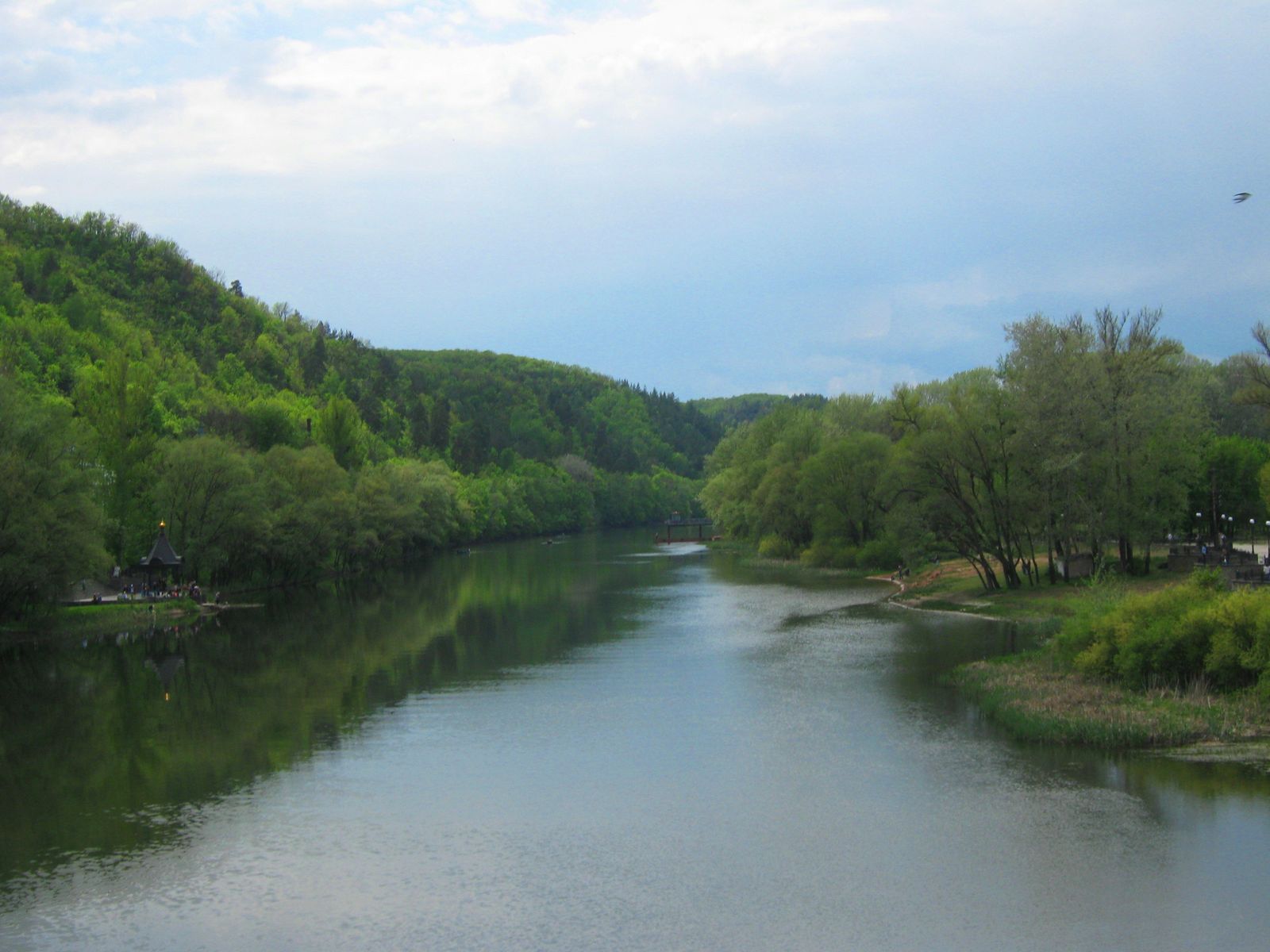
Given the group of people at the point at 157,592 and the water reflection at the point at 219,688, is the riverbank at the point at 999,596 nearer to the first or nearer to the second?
the water reflection at the point at 219,688

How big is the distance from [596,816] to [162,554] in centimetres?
4827

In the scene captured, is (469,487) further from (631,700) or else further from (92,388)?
(631,700)

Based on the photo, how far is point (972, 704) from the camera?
34938mm

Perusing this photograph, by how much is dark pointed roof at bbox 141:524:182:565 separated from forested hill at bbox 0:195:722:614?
2.52m

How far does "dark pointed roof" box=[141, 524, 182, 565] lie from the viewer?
65625mm

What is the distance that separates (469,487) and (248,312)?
153 ft

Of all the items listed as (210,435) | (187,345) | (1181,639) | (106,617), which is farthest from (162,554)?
(187,345)

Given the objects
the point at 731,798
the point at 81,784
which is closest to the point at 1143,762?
the point at 731,798

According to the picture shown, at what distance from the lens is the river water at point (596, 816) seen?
768 inches

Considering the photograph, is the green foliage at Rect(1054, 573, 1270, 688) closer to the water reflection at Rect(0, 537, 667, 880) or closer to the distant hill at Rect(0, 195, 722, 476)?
the water reflection at Rect(0, 537, 667, 880)

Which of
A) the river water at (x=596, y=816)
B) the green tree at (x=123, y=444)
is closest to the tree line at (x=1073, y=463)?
the river water at (x=596, y=816)

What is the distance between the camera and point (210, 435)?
262ft

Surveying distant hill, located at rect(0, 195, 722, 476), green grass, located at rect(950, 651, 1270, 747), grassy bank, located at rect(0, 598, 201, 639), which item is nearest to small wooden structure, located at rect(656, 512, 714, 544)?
distant hill, located at rect(0, 195, 722, 476)

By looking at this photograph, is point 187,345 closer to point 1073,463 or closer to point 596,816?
point 1073,463
